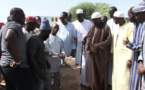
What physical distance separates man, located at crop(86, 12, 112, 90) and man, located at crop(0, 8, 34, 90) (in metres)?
2.30

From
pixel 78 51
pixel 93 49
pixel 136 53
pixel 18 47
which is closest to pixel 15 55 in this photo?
pixel 18 47

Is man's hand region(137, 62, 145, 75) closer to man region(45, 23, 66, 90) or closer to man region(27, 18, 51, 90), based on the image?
man region(27, 18, 51, 90)

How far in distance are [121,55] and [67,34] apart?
7.32ft

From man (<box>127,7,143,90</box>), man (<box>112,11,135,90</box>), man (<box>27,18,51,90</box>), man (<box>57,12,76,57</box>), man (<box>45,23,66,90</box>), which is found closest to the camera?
man (<box>127,7,143,90</box>)

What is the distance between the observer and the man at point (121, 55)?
17.5 ft

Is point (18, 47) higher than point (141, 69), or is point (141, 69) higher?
point (18, 47)

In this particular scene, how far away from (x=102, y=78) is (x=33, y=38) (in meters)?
2.51

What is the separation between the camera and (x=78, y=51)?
7.30 metres

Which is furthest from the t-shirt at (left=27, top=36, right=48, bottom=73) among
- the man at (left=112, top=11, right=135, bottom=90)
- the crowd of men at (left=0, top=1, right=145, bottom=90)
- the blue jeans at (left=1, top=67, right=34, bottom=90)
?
the man at (left=112, top=11, right=135, bottom=90)

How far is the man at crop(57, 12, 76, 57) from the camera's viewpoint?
7.28m

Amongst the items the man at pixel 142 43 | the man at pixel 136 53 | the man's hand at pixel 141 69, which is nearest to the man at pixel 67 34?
the man at pixel 136 53

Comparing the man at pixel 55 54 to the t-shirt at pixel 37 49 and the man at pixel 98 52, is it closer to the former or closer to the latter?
the man at pixel 98 52

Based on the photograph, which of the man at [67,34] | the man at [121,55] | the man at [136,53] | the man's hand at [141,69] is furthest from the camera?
the man at [67,34]

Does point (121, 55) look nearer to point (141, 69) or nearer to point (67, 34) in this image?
point (141, 69)
